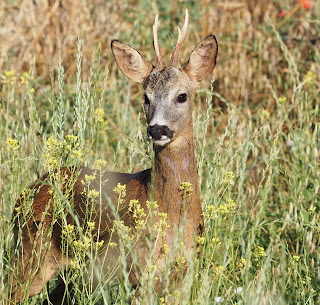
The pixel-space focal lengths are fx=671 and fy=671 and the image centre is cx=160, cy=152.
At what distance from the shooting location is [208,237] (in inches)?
147

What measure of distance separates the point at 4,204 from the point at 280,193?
1943mm

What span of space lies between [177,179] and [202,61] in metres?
0.85

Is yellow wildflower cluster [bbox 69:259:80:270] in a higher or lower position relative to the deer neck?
lower

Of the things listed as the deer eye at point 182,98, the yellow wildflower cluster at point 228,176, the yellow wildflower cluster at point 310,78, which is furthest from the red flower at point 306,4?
the yellow wildflower cluster at point 228,176

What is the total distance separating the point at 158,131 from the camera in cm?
362

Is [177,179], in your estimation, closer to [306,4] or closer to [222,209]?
[222,209]

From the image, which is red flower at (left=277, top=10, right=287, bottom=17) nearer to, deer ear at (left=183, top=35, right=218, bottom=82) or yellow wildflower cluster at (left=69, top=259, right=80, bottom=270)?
deer ear at (left=183, top=35, right=218, bottom=82)

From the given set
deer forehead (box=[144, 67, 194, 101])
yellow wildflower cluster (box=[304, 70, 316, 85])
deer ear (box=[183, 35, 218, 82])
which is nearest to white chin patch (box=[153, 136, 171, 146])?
deer forehead (box=[144, 67, 194, 101])

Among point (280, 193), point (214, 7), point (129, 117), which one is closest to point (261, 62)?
point (214, 7)

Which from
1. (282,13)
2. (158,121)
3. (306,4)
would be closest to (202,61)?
(158,121)

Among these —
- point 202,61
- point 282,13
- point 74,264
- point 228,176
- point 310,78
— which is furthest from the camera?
point 282,13

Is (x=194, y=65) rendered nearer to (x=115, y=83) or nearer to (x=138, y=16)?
(x=115, y=83)

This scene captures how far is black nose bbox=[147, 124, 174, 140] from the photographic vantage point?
360cm

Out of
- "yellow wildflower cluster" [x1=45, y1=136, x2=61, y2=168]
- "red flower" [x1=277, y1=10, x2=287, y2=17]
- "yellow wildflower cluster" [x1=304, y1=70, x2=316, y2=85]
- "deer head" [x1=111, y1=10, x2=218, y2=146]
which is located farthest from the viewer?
"red flower" [x1=277, y1=10, x2=287, y2=17]
